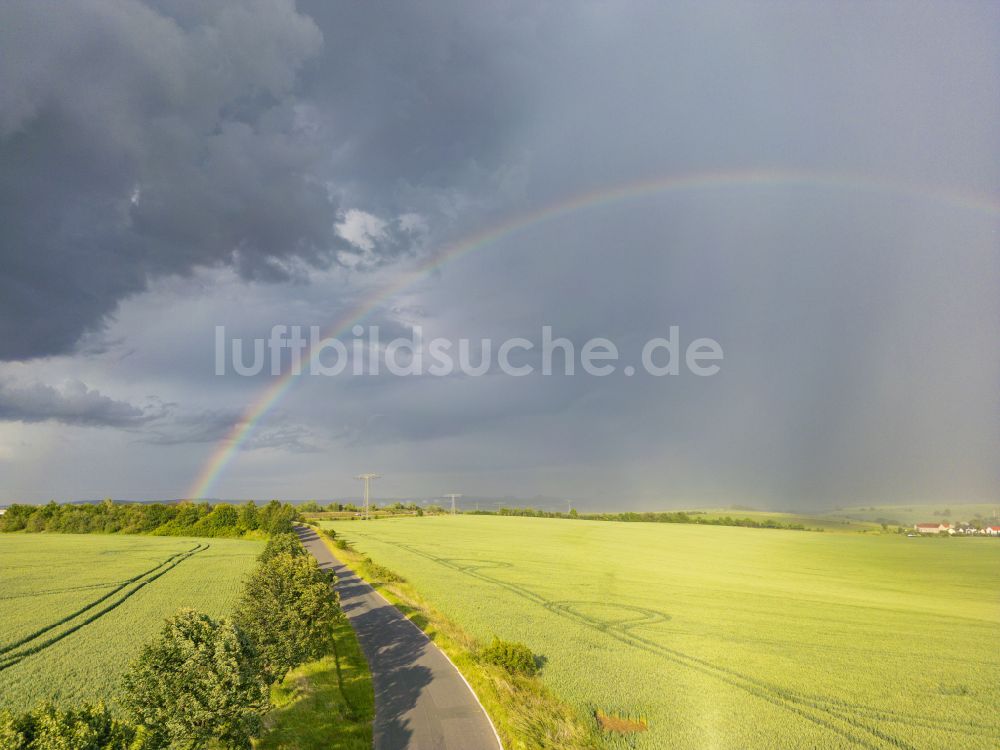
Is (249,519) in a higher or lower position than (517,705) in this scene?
lower

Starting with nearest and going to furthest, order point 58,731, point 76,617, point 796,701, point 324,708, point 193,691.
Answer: point 58,731 < point 193,691 < point 324,708 < point 796,701 < point 76,617

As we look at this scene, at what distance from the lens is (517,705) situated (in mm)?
22750

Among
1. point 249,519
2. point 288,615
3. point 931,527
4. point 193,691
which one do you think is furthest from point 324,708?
point 931,527

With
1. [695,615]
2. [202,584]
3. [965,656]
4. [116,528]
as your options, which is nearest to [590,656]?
[695,615]

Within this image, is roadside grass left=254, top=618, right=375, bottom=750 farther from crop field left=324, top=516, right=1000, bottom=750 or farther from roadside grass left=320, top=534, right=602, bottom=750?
crop field left=324, top=516, right=1000, bottom=750

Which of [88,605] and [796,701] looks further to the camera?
[88,605]

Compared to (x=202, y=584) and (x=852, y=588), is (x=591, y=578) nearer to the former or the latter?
(x=852, y=588)

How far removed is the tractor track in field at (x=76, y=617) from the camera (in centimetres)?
3180

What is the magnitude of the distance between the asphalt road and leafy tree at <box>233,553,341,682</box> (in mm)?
3942

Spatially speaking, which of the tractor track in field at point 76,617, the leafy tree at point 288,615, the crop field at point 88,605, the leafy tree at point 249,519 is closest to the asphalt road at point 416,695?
the leafy tree at point 288,615

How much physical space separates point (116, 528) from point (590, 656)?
153664 millimetres

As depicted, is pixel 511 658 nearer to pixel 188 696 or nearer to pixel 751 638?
pixel 188 696

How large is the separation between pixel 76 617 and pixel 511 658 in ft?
130

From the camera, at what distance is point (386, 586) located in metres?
54.9
